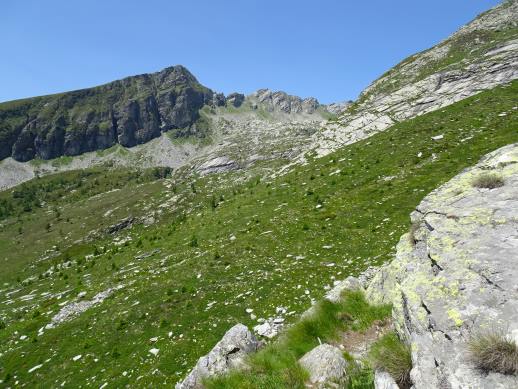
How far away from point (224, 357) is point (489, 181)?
31.1ft

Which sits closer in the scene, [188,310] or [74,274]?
[188,310]

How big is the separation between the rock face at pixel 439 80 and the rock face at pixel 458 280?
46328 millimetres

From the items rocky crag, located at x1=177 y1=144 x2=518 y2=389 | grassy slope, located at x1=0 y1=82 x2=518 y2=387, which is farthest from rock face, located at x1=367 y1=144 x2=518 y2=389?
grassy slope, located at x1=0 y1=82 x2=518 y2=387

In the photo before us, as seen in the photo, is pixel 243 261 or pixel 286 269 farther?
pixel 243 261

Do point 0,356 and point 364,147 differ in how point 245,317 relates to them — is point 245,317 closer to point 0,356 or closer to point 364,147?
point 0,356

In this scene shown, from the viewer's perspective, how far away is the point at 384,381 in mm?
6234

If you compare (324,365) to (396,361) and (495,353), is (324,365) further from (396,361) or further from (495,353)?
(495,353)

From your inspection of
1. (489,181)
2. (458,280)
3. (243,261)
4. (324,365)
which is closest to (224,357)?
(324,365)

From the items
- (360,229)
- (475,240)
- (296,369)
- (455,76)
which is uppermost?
(455,76)

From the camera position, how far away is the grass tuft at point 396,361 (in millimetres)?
6180

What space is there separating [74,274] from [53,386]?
27716 mm

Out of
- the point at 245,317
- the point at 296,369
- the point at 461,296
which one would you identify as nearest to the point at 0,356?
the point at 245,317

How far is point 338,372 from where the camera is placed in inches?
309

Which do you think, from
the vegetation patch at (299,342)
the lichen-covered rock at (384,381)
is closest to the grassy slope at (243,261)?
the vegetation patch at (299,342)
